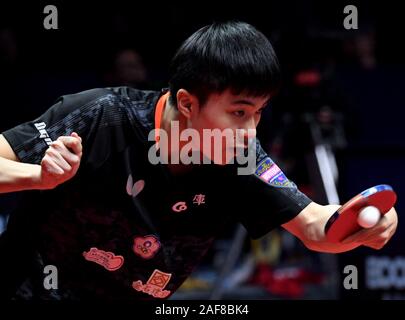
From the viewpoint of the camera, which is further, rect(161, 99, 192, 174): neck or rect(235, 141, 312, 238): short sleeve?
rect(235, 141, 312, 238): short sleeve

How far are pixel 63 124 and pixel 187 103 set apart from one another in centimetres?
42

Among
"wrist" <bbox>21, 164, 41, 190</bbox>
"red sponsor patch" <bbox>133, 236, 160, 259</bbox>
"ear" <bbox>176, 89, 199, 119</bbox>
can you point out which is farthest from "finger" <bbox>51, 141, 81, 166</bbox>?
"red sponsor patch" <bbox>133, 236, 160, 259</bbox>

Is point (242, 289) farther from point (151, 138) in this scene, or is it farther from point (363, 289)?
point (151, 138)

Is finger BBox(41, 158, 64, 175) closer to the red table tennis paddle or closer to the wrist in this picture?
the wrist

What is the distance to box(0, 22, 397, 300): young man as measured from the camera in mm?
2490

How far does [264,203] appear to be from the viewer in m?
2.77

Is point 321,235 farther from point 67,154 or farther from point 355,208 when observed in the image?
point 67,154

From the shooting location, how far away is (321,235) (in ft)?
8.77

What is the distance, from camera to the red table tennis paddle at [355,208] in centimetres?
245

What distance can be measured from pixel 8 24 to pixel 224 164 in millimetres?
4259

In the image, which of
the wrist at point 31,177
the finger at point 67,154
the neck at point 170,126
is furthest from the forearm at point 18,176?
the neck at point 170,126

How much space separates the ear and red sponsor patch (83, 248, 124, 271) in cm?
61

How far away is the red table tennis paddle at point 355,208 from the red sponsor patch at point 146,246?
0.63 m

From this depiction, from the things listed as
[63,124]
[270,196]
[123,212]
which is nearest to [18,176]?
[63,124]
